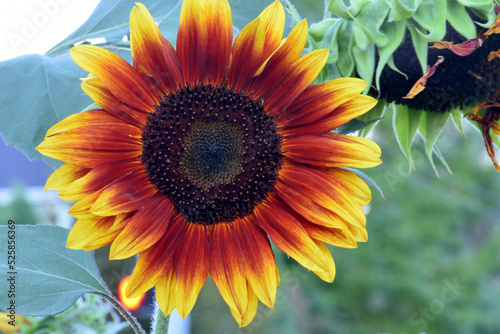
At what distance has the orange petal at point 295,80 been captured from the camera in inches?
13.5

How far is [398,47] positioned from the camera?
38 cm

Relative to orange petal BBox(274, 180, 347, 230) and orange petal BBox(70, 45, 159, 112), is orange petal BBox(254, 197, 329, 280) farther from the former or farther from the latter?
orange petal BBox(70, 45, 159, 112)

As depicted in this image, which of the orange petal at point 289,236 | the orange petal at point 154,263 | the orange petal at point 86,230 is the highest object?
the orange petal at point 86,230

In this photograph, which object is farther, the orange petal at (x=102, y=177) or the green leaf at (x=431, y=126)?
the green leaf at (x=431, y=126)

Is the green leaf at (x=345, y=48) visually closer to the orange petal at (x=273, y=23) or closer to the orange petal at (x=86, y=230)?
the orange petal at (x=273, y=23)

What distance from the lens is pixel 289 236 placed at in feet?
1.21

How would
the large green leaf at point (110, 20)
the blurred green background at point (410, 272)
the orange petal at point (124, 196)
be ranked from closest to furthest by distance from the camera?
the orange petal at point (124, 196) → the large green leaf at point (110, 20) → the blurred green background at point (410, 272)

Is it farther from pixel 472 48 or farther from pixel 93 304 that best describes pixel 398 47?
pixel 93 304

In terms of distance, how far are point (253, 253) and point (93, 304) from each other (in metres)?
0.37

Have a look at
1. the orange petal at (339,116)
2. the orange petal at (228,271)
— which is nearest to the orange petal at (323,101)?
the orange petal at (339,116)

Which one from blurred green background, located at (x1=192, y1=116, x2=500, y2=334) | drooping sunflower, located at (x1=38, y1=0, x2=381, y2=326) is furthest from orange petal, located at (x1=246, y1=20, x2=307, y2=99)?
blurred green background, located at (x1=192, y1=116, x2=500, y2=334)

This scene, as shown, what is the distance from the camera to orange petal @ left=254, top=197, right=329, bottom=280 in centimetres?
35

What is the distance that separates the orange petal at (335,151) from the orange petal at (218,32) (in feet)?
0.27

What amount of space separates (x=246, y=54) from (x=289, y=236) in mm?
134
